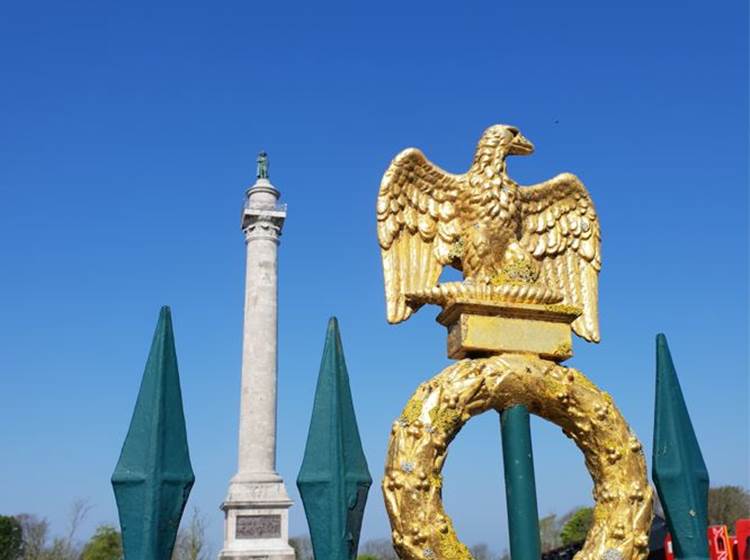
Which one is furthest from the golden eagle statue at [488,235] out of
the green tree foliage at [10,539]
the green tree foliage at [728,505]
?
the green tree foliage at [10,539]

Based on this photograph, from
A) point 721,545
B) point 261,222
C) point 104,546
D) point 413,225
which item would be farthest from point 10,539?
point 413,225

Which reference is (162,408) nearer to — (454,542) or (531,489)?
(454,542)

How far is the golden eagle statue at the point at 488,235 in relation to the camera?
206 inches

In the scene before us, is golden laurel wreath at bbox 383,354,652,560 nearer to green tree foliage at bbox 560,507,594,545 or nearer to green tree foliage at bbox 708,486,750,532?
green tree foliage at bbox 708,486,750,532

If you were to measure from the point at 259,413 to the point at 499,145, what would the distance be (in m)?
16.6

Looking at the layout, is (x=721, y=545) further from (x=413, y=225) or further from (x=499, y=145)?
(x=413, y=225)

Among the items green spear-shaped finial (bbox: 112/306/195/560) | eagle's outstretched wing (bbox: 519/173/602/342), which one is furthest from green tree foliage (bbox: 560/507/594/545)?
green spear-shaped finial (bbox: 112/306/195/560)

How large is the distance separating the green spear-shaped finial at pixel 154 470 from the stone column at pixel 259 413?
16646 mm

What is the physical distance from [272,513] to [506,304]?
54.4ft

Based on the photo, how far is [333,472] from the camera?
14.2ft

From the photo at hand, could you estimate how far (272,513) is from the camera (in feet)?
66.4

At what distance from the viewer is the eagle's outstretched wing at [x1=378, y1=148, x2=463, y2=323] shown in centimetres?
522

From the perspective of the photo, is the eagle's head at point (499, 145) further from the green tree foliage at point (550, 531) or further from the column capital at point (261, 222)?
the green tree foliage at point (550, 531)

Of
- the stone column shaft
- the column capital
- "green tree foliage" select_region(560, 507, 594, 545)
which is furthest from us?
"green tree foliage" select_region(560, 507, 594, 545)
